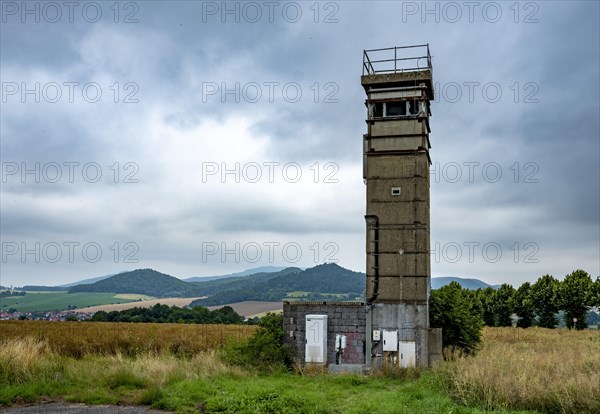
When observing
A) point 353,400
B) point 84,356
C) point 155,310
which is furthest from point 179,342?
point 155,310

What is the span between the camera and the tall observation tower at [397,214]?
21297 millimetres

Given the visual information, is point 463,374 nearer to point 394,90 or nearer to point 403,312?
point 403,312

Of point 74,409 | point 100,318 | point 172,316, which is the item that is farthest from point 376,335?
point 100,318

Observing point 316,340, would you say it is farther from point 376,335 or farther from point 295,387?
point 295,387

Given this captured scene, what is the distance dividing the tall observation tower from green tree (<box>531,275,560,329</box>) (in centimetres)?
4134

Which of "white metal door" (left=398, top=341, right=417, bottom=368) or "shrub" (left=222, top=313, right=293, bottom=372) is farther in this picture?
"white metal door" (left=398, top=341, right=417, bottom=368)

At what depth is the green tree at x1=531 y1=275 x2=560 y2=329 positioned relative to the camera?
56719 mm

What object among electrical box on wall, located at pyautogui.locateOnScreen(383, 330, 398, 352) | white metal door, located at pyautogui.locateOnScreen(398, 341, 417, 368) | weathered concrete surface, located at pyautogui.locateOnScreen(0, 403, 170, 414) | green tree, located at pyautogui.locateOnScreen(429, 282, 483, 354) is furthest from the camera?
green tree, located at pyautogui.locateOnScreen(429, 282, 483, 354)

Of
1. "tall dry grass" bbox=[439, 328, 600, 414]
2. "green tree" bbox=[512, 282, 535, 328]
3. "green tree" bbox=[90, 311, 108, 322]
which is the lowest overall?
"green tree" bbox=[90, 311, 108, 322]

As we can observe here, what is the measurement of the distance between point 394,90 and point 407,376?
12.4m

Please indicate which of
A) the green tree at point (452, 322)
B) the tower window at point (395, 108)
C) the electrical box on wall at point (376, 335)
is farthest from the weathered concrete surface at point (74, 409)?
the tower window at point (395, 108)

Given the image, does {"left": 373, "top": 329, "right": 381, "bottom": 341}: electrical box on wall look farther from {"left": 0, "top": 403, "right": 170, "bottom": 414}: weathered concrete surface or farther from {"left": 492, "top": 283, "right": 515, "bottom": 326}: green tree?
{"left": 492, "top": 283, "right": 515, "bottom": 326}: green tree

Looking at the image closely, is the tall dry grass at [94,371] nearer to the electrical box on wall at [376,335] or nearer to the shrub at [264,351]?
the shrub at [264,351]

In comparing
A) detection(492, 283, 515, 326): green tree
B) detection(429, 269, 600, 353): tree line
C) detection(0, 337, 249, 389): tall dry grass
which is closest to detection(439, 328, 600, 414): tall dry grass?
detection(0, 337, 249, 389): tall dry grass
